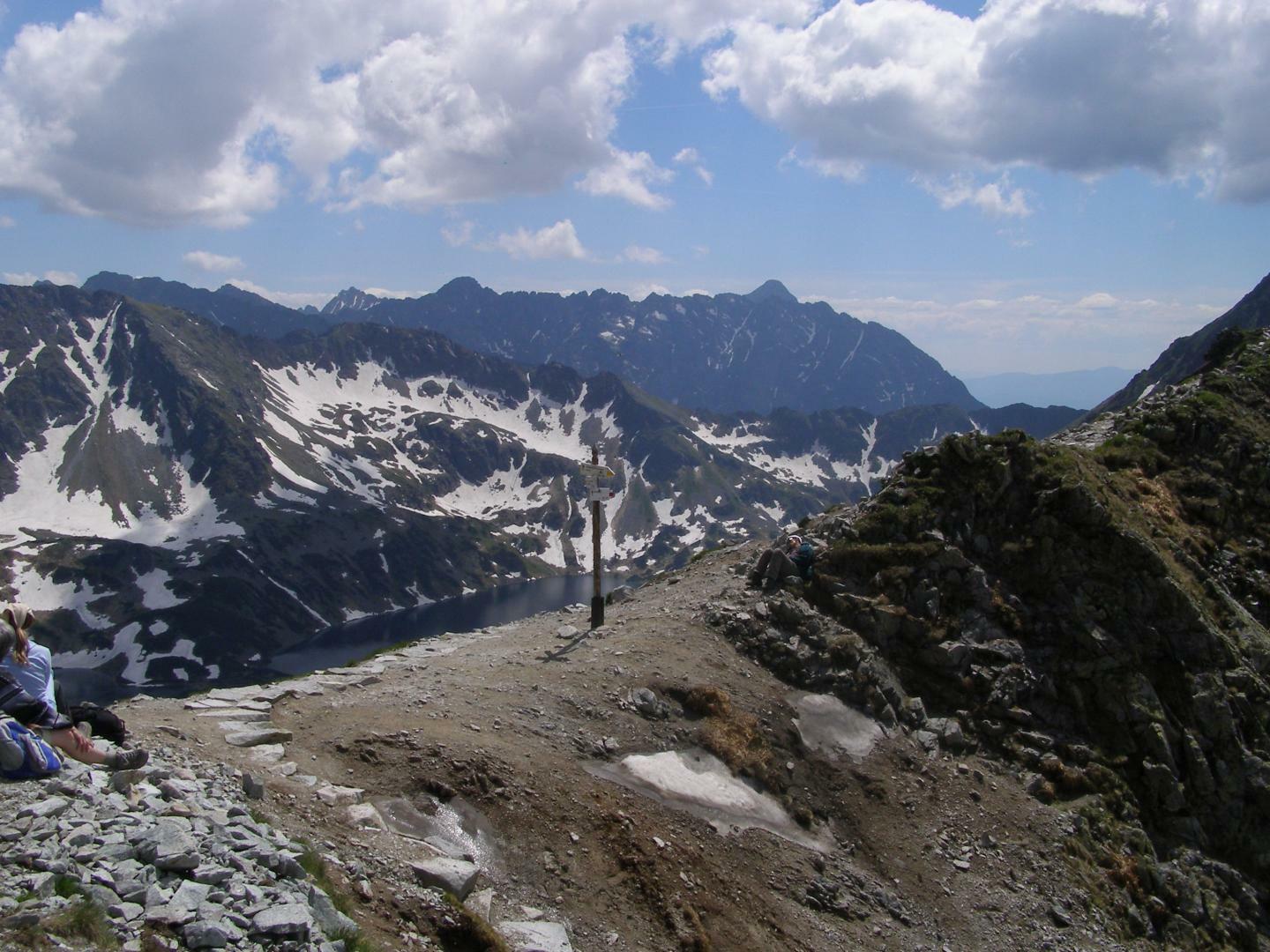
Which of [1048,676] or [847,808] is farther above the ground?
[1048,676]

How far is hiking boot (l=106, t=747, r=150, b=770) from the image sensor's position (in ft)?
40.9

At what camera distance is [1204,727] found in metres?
27.2

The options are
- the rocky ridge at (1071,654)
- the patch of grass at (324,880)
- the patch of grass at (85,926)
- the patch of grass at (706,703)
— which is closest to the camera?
the patch of grass at (85,926)

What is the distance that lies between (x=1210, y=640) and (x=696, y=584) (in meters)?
17.1

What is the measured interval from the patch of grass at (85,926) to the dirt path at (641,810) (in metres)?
3.55

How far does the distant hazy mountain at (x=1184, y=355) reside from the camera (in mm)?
164375

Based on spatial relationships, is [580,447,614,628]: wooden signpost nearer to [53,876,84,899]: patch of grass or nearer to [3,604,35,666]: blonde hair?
[3,604,35,666]: blonde hair

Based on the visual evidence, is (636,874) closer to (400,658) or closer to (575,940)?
(575,940)

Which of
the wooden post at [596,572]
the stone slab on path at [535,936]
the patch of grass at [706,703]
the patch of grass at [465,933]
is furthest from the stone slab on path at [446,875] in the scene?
the wooden post at [596,572]

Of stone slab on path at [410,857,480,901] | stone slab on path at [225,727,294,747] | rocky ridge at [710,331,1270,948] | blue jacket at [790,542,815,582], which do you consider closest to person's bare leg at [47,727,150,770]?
stone slab on path at [225,727,294,747]

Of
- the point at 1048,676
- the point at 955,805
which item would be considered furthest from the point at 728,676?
the point at 1048,676

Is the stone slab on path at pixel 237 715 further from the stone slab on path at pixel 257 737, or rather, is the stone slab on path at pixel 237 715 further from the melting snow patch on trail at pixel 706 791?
the melting snow patch on trail at pixel 706 791

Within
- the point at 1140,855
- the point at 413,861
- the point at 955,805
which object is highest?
the point at 413,861

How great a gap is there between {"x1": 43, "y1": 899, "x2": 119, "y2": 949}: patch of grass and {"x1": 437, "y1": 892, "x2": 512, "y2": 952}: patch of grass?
456 centimetres
